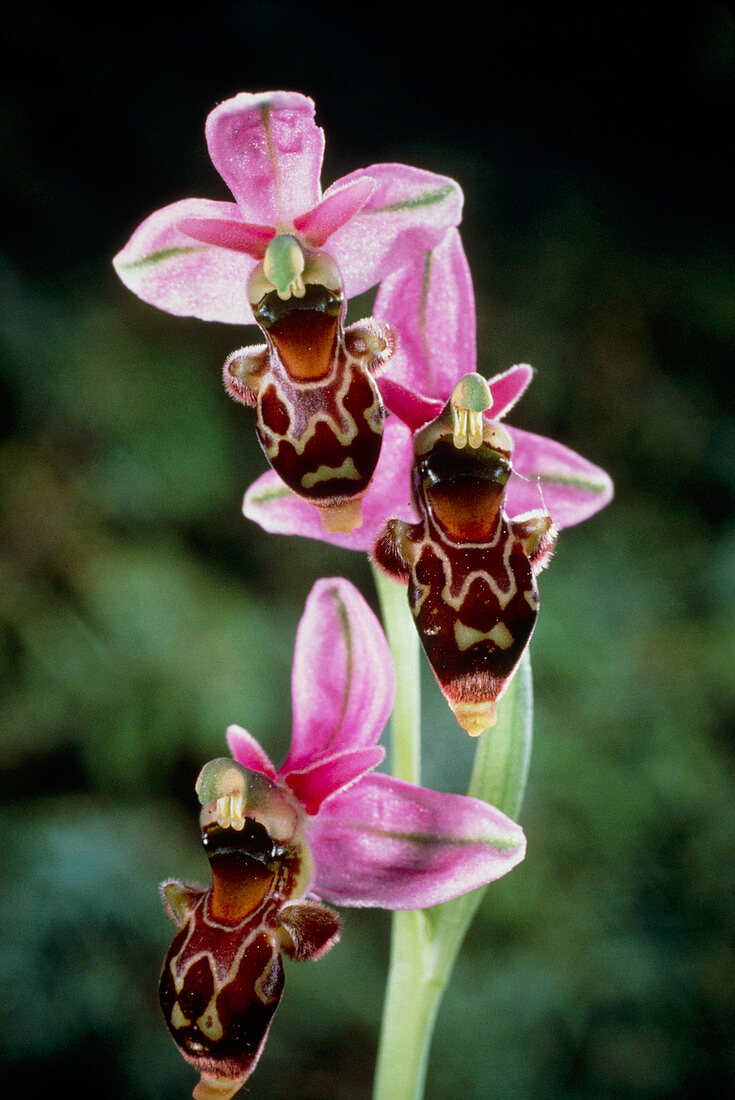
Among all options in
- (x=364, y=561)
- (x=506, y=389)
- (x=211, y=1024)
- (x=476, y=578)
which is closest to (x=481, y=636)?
(x=476, y=578)

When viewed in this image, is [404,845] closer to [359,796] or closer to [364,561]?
[359,796]

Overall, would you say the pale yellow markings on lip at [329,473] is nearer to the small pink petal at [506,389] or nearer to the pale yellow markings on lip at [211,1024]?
the small pink petal at [506,389]

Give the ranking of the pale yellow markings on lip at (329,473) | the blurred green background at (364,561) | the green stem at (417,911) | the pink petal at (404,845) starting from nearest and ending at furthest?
1. the pale yellow markings on lip at (329,473)
2. the pink petal at (404,845)
3. the green stem at (417,911)
4. the blurred green background at (364,561)

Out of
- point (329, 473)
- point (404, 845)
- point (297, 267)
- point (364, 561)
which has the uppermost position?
point (297, 267)

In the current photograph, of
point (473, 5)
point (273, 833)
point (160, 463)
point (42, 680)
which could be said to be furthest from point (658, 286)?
point (273, 833)

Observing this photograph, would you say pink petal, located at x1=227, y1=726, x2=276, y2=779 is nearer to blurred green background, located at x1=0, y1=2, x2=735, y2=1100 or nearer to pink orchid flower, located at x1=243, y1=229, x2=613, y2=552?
pink orchid flower, located at x1=243, y1=229, x2=613, y2=552

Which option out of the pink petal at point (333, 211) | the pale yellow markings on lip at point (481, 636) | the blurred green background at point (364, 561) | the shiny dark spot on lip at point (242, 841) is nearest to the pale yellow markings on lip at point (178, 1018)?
the shiny dark spot on lip at point (242, 841)
